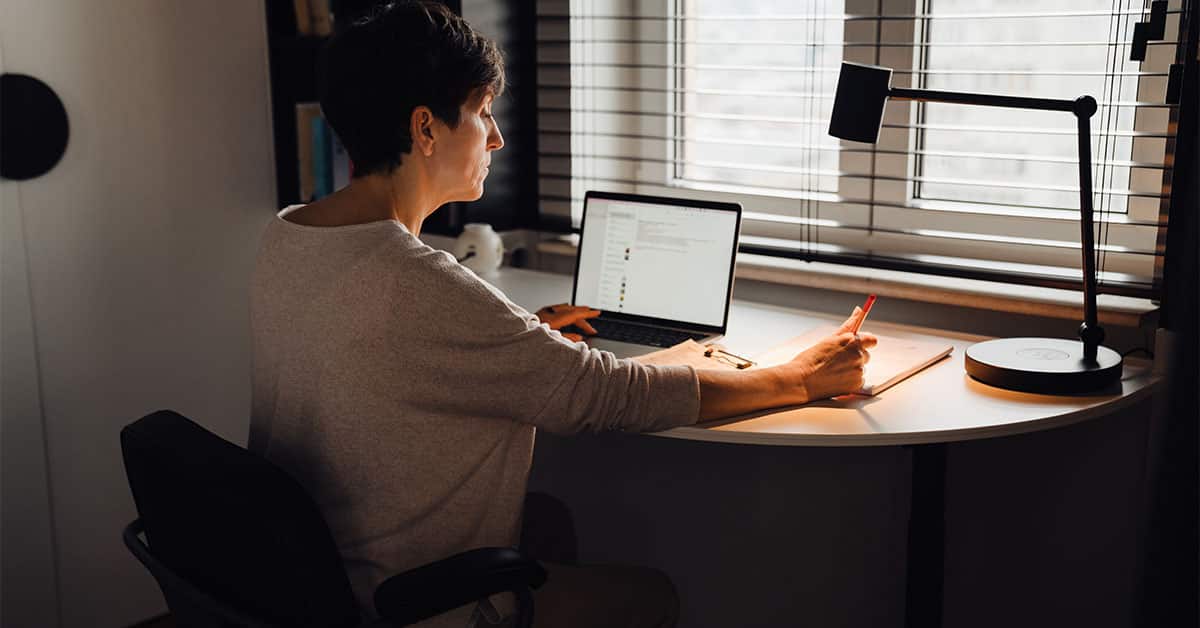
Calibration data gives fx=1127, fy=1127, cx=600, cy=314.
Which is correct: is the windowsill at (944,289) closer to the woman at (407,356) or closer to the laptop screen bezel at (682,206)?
the laptop screen bezel at (682,206)

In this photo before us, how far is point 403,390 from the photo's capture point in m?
1.35

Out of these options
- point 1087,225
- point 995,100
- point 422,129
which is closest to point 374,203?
point 422,129

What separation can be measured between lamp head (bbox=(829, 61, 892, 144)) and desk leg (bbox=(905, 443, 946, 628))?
1.61 feet

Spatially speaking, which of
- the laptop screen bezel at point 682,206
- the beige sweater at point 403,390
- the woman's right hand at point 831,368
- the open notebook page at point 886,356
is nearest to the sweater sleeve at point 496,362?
the beige sweater at point 403,390

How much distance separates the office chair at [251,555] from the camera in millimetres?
1223

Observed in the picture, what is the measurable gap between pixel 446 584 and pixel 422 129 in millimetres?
584

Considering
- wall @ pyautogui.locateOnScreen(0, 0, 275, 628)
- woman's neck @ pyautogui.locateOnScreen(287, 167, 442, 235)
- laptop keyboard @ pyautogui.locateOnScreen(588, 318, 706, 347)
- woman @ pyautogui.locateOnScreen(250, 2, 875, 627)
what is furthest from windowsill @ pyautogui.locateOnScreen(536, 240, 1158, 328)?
wall @ pyautogui.locateOnScreen(0, 0, 275, 628)

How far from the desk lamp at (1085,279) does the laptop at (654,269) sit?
308 millimetres

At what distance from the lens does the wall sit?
2.26m

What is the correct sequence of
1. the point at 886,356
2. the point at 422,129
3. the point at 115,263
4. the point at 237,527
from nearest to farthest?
the point at 237,527
the point at 422,129
the point at 886,356
the point at 115,263

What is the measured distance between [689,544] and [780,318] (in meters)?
0.60

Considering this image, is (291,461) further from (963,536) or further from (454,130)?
(963,536)

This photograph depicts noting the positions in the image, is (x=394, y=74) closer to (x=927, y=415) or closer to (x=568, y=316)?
(x=568, y=316)

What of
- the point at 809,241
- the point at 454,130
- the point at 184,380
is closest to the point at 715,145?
the point at 809,241
